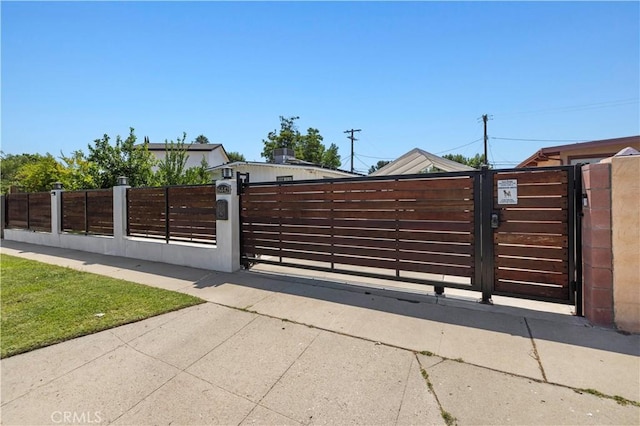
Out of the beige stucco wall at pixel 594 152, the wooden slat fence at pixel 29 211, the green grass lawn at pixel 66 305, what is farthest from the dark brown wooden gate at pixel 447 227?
the wooden slat fence at pixel 29 211

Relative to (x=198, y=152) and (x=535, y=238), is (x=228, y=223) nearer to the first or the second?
(x=535, y=238)

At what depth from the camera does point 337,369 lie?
2594 millimetres

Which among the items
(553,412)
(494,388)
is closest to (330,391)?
(494,388)

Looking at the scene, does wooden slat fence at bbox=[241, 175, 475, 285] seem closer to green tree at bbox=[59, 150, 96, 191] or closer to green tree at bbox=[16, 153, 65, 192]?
green tree at bbox=[59, 150, 96, 191]

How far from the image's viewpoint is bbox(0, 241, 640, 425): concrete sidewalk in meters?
2.08

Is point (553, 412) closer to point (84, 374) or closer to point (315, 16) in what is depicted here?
point (84, 374)

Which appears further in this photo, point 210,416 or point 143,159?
point 143,159

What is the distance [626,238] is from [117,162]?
13913 mm

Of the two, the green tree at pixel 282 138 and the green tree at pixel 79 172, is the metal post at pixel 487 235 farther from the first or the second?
the green tree at pixel 282 138

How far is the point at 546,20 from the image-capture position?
22.0 feet

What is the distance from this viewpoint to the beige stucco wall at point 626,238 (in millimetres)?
3092

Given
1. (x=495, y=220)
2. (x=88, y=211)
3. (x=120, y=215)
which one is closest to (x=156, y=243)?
(x=120, y=215)

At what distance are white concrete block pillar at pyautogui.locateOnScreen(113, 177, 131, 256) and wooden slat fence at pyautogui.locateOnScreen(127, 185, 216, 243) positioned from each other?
127 millimetres

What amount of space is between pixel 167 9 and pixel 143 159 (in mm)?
6716
